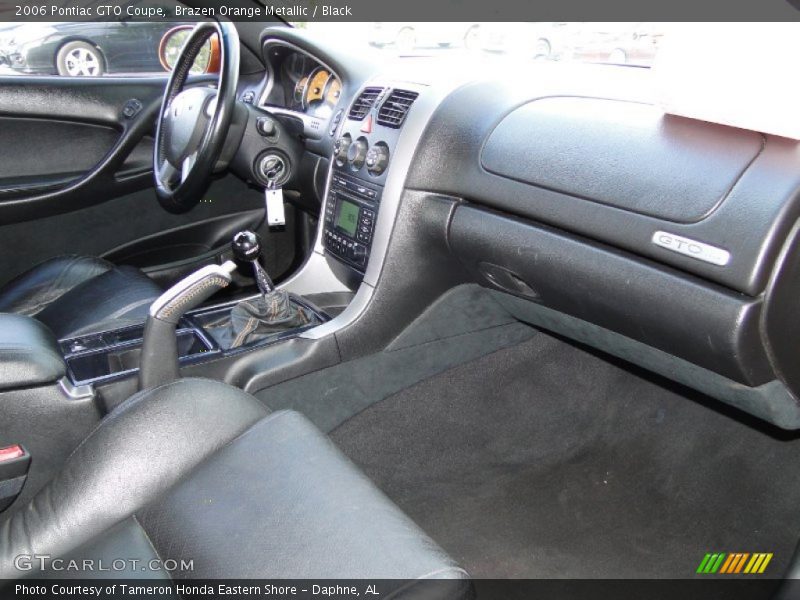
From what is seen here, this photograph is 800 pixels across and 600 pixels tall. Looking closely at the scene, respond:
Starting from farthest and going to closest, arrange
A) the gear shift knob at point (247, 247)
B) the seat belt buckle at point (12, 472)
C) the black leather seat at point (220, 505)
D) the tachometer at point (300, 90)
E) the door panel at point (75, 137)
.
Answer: the door panel at point (75, 137) < the tachometer at point (300, 90) < the gear shift knob at point (247, 247) < the seat belt buckle at point (12, 472) < the black leather seat at point (220, 505)

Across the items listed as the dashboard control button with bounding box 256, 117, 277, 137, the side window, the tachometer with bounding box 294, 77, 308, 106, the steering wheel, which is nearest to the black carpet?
the steering wheel

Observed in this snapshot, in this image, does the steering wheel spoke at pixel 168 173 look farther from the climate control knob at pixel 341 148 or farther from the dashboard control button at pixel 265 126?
the climate control knob at pixel 341 148

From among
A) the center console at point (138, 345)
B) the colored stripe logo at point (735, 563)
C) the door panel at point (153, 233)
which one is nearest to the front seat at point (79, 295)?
the center console at point (138, 345)

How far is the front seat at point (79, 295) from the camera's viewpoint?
199 cm

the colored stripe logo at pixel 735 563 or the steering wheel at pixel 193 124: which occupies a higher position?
the steering wheel at pixel 193 124

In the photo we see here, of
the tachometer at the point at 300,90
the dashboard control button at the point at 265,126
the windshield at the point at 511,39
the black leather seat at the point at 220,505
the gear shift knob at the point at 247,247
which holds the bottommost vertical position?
the black leather seat at the point at 220,505

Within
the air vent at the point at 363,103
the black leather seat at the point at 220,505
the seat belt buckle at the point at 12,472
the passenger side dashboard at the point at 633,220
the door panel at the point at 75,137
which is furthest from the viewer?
the door panel at the point at 75,137

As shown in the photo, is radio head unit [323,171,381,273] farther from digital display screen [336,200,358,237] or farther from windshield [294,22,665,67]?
windshield [294,22,665,67]

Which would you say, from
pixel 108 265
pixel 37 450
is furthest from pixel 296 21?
pixel 37 450

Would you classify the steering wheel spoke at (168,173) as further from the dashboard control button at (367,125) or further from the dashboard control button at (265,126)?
the dashboard control button at (367,125)

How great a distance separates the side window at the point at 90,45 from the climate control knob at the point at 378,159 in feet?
3.81

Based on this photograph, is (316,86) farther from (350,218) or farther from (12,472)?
(12,472)

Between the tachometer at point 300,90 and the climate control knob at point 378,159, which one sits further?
the tachometer at point 300,90

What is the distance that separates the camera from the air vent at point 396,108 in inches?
74.7
